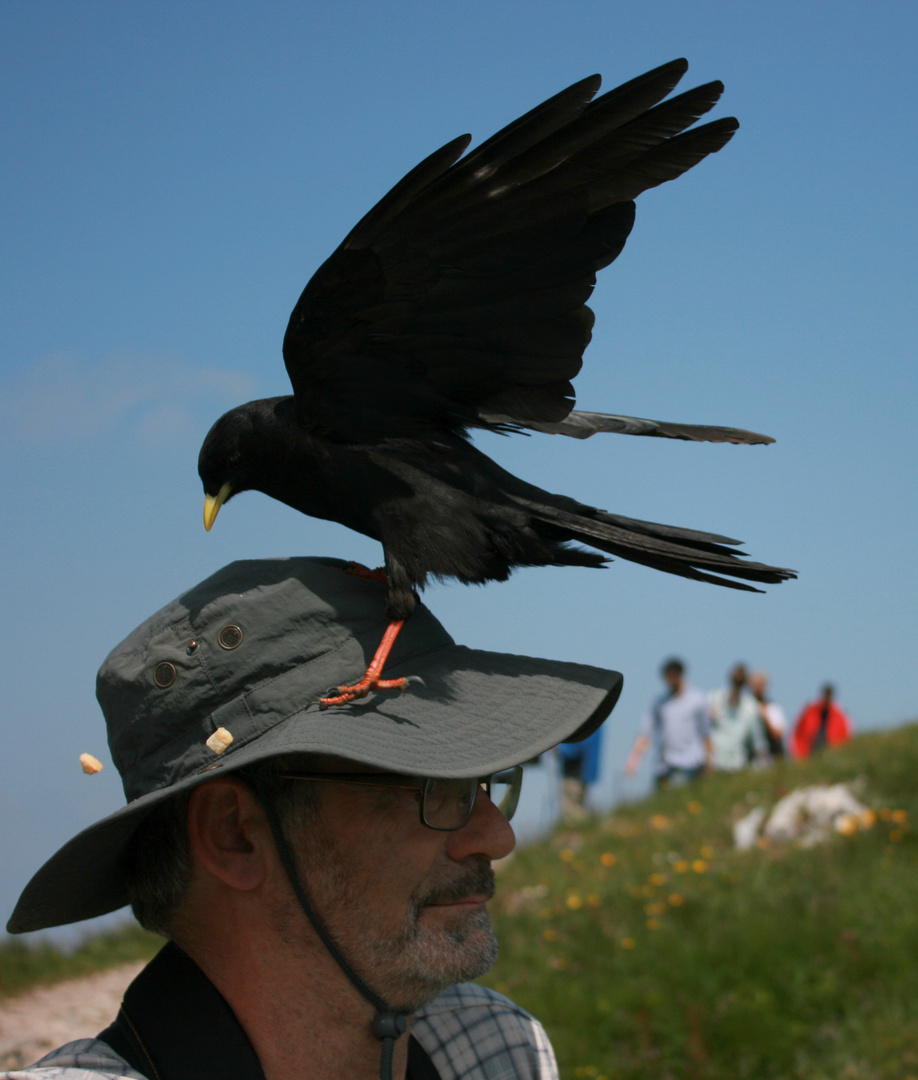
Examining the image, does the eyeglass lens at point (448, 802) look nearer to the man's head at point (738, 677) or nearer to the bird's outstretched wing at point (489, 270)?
the bird's outstretched wing at point (489, 270)

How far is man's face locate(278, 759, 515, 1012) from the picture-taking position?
5.35 ft

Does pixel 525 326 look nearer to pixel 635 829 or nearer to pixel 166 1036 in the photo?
pixel 166 1036

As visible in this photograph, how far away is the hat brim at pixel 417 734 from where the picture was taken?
59.0 inches

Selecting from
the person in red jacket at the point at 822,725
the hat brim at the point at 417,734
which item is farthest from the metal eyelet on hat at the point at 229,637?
the person in red jacket at the point at 822,725

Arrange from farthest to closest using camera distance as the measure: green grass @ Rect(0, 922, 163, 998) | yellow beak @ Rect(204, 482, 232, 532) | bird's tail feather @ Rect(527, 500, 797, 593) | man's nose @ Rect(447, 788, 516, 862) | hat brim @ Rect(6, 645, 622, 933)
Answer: green grass @ Rect(0, 922, 163, 998) < yellow beak @ Rect(204, 482, 232, 532) < bird's tail feather @ Rect(527, 500, 797, 593) < man's nose @ Rect(447, 788, 516, 862) < hat brim @ Rect(6, 645, 622, 933)

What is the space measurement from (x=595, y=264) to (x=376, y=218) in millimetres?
388

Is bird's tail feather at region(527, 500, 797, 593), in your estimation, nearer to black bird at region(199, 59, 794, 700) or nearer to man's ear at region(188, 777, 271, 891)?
black bird at region(199, 59, 794, 700)

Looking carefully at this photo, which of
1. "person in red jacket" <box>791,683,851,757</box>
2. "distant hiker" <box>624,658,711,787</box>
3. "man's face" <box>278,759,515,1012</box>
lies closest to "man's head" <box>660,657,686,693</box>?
"distant hiker" <box>624,658,711,787</box>

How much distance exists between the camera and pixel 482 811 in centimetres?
177

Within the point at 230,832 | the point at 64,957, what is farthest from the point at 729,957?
the point at 230,832

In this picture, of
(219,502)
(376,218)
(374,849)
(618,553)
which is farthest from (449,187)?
(374,849)

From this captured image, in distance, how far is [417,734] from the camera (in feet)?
5.21

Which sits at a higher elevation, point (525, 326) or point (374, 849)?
point (525, 326)

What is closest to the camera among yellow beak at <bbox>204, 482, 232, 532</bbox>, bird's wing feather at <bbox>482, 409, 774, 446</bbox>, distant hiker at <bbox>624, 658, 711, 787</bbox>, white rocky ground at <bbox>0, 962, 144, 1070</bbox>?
bird's wing feather at <bbox>482, 409, 774, 446</bbox>
